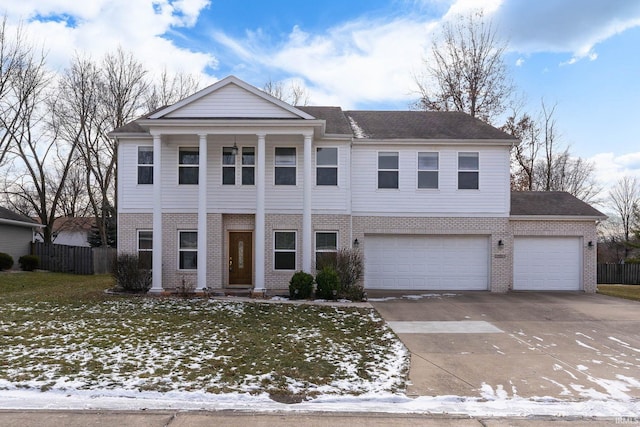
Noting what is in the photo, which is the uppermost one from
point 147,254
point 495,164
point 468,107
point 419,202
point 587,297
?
point 468,107

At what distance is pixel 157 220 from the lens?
13523mm

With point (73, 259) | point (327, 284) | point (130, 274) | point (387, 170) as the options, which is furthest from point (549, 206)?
point (73, 259)

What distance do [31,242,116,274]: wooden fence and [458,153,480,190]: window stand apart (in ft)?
60.9

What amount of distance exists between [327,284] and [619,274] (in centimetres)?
2003

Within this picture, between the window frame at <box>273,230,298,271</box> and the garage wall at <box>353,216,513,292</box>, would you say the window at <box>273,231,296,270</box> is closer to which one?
the window frame at <box>273,230,298,271</box>

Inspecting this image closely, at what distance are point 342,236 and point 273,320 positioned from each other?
17.5 ft

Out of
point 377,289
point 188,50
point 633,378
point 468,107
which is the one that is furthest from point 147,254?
point 468,107

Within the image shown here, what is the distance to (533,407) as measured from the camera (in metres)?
5.17

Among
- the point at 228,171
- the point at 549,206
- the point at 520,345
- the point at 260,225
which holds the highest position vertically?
the point at 228,171

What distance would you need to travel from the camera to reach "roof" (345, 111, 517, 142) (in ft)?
49.9

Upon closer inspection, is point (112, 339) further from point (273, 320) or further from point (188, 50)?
point (188, 50)

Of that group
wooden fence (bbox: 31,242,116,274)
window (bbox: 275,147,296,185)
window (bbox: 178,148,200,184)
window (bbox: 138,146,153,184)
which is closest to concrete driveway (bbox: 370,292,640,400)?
window (bbox: 275,147,296,185)

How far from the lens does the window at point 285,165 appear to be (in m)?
14.7

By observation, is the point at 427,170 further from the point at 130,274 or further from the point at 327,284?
the point at 130,274
